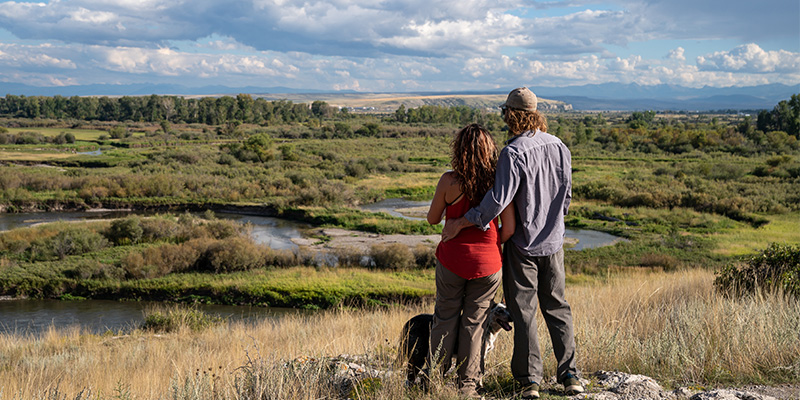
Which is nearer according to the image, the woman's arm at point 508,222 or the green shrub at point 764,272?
the woman's arm at point 508,222

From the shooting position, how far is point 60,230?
2517cm

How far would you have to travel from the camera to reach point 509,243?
3521mm

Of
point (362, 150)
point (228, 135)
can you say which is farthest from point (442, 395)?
point (228, 135)

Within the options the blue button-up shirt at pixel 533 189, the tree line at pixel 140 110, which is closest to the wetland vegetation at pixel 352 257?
the blue button-up shirt at pixel 533 189

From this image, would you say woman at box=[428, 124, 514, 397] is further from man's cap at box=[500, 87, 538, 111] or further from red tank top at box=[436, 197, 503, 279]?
man's cap at box=[500, 87, 538, 111]

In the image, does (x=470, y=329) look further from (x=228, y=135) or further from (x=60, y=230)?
(x=228, y=135)

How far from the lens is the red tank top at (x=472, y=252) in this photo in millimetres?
3312

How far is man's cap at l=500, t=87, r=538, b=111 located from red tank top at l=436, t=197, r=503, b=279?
697mm

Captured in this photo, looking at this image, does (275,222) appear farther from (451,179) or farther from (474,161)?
(474,161)

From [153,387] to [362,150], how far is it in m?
74.7

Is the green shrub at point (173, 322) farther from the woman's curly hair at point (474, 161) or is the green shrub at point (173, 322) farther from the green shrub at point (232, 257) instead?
the woman's curly hair at point (474, 161)

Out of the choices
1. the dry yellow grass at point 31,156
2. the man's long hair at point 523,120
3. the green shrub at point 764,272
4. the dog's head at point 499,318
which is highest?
the man's long hair at point 523,120

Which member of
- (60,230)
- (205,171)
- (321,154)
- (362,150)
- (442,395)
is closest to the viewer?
(442,395)

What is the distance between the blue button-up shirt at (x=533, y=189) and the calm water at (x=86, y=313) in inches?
572
